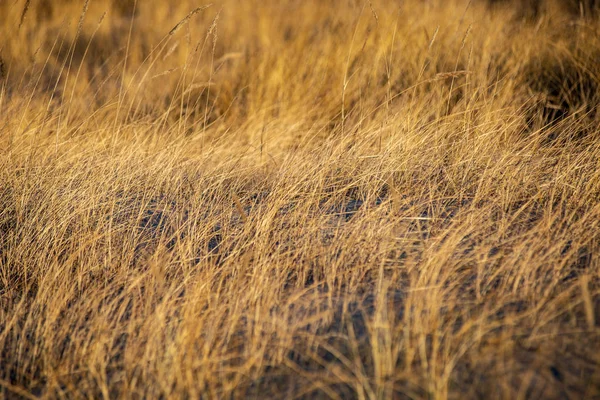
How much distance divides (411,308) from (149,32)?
483 cm

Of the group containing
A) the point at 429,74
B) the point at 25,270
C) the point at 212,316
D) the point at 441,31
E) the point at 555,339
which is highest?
the point at 441,31

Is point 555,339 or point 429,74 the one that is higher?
point 429,74

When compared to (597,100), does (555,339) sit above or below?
below

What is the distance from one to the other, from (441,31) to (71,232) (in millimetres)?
2928

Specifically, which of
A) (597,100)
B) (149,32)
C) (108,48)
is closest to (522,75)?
(597,100)

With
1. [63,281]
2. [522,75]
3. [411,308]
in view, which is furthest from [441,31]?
[63,281]

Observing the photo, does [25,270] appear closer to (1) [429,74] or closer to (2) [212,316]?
(2) [212,316]

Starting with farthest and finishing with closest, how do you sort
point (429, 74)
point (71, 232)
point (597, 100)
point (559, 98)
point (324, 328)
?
point (429, 74)
point (559, 98)
point (597, 100)
point (71, 232)
point (324, 328)

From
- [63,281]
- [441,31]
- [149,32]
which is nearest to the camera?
[63,281]

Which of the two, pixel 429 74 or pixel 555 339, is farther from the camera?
pixel 429 74

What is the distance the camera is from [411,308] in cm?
138

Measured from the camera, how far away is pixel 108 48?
17.9 feet

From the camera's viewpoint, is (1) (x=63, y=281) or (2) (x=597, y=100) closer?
(1) (x=63, y=281)

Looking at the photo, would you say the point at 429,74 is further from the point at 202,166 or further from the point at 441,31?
the point at 202,166
